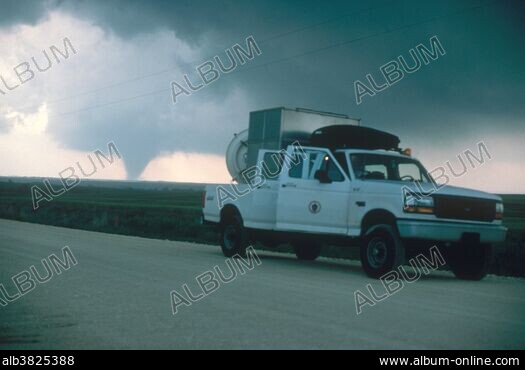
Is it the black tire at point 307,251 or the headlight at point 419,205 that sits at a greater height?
the headlight at point 419,205

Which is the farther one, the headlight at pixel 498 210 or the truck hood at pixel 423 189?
the headlight at pixel 498 210

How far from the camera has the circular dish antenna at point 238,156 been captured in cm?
1588

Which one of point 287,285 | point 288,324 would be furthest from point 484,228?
point 288,324

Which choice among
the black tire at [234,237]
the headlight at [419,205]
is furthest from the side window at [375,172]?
the black tire at [234,237]

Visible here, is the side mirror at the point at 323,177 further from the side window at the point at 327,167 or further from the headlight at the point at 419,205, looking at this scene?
the headlight at the point at 419,205

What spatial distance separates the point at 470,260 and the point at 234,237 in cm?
517

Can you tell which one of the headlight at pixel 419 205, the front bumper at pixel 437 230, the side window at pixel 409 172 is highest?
the side window at pixel 409 172

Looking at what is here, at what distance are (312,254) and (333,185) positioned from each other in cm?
371

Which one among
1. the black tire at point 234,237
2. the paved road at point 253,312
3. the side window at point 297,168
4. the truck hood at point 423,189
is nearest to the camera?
the paved road at point 253,312

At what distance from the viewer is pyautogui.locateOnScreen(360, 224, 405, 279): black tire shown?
1084 centimetres

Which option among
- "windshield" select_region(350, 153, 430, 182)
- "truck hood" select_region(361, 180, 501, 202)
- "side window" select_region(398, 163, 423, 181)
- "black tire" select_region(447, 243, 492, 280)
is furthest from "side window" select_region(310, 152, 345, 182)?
"black tire" select_region(447, 243, 492, 280)

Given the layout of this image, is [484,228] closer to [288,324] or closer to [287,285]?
[287,285]

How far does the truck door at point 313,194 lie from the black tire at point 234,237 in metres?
1.43

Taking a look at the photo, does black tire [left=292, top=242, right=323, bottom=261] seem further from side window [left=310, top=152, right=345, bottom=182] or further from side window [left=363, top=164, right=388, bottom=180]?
side window [left=363, top=164, right=388, bottom=180]
